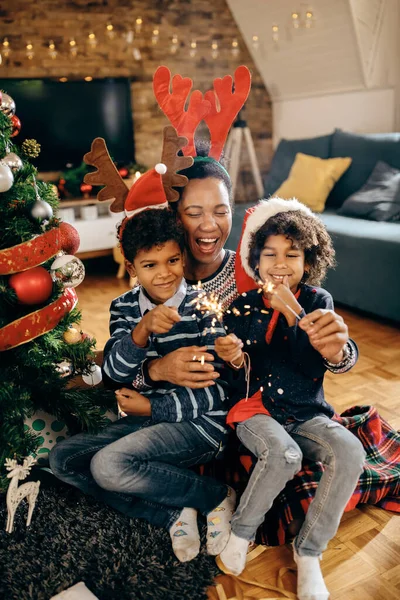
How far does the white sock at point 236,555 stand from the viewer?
134cm

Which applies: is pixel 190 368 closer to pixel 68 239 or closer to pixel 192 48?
pixel 68 239

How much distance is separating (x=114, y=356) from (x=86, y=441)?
10.2 inches

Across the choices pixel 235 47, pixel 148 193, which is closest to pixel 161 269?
pixel 148 193

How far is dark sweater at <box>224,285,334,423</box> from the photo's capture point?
1.42 m

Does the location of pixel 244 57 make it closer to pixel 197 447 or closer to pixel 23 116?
pixel 23 116

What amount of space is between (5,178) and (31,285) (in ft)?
0.91

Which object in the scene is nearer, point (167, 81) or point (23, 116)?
point (167, 81)

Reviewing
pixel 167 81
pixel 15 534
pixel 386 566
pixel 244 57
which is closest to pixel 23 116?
pixel 244 57

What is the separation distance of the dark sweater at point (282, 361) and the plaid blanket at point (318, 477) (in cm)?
21

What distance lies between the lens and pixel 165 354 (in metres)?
1.58

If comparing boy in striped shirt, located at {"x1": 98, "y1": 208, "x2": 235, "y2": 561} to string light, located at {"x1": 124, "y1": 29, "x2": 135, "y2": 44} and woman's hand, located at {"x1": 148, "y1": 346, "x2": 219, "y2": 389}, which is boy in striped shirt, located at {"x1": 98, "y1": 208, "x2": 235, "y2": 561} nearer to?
woman's hand, located at {"x1": 148, "y1": 346, "x2": 219, "y2": 389}

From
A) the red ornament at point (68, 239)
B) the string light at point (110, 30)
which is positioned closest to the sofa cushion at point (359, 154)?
the string light at point (110, 30)

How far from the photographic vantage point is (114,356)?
4.88 feet

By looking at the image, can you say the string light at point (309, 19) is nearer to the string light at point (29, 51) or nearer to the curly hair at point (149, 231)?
the string light at point (29, 51)
